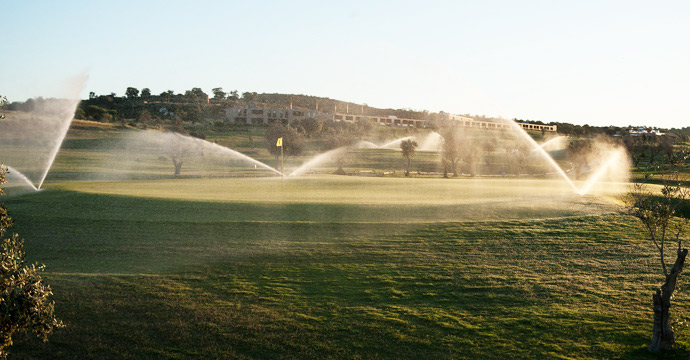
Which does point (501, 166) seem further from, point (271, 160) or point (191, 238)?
point (191, 238)

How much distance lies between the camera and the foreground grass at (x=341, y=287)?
1208 cm

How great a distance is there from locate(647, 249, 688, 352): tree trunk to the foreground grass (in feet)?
1.58

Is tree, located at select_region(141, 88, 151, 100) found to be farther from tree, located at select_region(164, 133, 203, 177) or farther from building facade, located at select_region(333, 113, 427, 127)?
tree, located at select_region(164, 133, 203, 177)

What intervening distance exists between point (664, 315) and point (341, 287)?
8.71 m

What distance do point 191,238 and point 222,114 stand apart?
149228 mm

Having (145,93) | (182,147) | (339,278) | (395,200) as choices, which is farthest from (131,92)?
(339,278)

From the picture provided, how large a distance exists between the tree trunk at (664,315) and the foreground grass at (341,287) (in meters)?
0.48

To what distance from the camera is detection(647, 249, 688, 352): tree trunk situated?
39.6ft

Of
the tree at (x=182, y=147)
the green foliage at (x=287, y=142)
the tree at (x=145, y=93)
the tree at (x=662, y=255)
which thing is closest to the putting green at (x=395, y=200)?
the tree at (x=662, y=255)

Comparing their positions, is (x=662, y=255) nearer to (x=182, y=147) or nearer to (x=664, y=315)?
(x=664, y=315)

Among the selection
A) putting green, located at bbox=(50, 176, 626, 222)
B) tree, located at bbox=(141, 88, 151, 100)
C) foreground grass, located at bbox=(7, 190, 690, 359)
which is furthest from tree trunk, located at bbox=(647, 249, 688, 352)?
tree, located at bbox=(141, 88, 151, 100)

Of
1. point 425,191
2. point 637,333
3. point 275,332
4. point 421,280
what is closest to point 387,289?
point 421,280

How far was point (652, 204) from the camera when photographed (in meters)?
13.4

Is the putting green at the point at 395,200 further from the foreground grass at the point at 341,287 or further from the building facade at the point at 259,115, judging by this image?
the building facade at the point at 259,115
